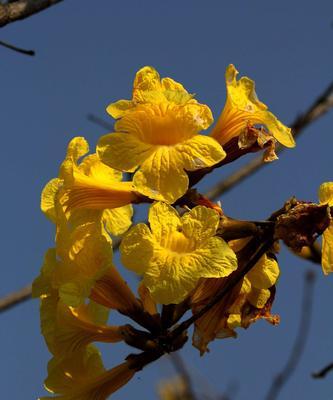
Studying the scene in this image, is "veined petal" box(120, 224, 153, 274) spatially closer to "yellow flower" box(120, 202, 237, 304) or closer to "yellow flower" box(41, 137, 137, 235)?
"yellow flower" box(120, 202, 237, 304)

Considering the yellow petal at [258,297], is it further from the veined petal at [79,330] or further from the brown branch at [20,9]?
the brown branch at [20,9]

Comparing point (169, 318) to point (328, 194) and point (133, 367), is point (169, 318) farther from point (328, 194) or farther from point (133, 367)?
point (328, 194)

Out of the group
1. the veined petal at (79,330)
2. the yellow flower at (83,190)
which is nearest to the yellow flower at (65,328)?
the veined petal at (79,330)

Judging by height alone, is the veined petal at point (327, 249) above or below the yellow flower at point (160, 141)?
below

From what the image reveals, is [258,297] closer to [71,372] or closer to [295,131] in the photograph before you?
[71,372]

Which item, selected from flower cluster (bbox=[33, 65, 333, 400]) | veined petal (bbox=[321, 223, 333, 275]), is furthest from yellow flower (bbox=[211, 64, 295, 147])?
veined petal (bbox=[321, 223, 333, 275])

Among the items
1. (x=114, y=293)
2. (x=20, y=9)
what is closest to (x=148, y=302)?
(x=114, y=293)
